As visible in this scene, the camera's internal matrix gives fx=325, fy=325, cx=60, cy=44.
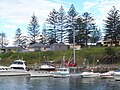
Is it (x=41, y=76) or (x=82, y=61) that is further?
(x=82, y=61)

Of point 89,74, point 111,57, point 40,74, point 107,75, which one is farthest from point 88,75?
point 111,57

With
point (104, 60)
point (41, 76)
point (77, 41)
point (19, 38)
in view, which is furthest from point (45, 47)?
point (41, 76)

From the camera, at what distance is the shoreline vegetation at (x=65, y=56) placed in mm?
79625

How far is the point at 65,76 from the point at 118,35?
37.9 meters

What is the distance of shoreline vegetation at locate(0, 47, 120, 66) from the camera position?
79625mm

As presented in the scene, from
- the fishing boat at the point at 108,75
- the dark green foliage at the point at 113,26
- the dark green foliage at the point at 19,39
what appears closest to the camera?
the fishing boat at the point at 108,75

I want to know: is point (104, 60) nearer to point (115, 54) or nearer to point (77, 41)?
point (115, 54)

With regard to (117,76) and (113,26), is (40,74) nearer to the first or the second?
(117,76)

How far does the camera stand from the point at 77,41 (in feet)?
341

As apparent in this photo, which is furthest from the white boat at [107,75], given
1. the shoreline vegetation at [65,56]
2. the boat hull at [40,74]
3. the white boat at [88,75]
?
the shoreline vegetation at [65,56]

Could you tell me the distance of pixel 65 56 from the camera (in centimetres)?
8494

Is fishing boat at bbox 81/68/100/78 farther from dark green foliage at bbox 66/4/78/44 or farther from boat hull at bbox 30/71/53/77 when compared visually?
dark green foliage at bbox 66/4/78/44

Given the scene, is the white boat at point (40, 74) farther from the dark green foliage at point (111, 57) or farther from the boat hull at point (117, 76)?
the dark green foliage at point (111, 57)

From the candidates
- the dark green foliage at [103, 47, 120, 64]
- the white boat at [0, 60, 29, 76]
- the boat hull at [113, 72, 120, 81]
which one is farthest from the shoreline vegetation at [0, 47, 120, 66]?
the boat hull at [113, 72, 120, 81]
